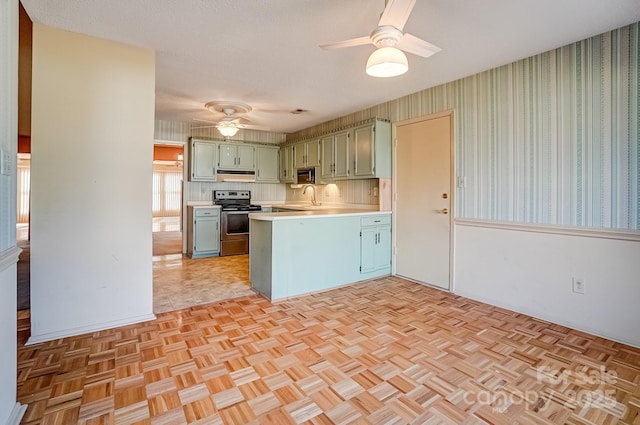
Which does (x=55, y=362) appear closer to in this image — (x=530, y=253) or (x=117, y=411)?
(x=117, y=411)

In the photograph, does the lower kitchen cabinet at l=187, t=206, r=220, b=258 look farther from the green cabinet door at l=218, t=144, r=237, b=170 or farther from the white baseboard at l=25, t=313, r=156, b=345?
the white baseboard at l=25, t=313, r=156, b=345

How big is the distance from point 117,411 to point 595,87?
397 cm

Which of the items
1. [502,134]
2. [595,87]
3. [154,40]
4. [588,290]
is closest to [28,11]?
[154,40]

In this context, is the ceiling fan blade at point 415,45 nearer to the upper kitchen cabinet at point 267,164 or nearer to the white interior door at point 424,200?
the white interior door at point 424,200

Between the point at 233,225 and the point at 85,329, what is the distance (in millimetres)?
3417

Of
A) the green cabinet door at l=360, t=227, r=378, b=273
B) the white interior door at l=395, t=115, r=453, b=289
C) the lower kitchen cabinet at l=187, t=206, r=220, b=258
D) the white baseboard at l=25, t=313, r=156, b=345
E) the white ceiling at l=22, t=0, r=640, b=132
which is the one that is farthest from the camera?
the lower kitchen cabinet at l=187, t=206, r=220, b=258

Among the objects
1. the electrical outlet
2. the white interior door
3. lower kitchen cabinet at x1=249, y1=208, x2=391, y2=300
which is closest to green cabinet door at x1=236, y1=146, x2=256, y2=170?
lower kitchen cabinet at x1=249, y1=208, x2=391, y2=300

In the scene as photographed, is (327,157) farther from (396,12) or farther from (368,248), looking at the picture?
(396,12)

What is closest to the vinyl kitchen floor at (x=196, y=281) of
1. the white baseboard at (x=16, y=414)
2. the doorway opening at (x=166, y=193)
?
the white baseboard at (x=16, y=414)

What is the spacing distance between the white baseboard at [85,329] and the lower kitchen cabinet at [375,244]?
247 centimetres

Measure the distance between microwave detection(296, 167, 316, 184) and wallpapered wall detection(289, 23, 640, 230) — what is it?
8.21 ft

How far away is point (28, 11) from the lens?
2.20 meters

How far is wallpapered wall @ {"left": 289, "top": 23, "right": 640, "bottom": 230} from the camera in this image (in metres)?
2.39

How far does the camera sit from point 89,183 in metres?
2.53
